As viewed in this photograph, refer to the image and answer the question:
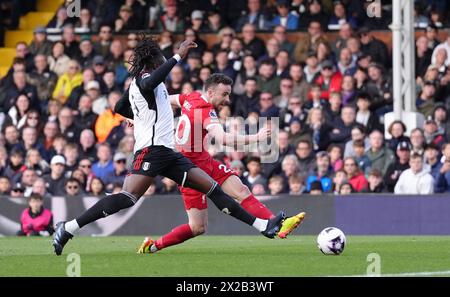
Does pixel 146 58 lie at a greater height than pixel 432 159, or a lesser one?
greater

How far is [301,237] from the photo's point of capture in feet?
57.6

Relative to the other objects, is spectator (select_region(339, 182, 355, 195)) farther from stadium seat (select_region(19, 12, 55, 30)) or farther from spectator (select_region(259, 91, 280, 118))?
stadium seat (select_region(19, 12, 55, 30))

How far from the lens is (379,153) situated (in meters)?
19.3

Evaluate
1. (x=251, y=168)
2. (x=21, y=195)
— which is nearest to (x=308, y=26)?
(x=251, y=168)

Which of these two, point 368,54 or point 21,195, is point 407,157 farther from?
point 21,195

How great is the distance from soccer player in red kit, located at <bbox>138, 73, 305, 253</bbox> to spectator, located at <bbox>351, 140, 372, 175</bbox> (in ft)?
→ 18.0

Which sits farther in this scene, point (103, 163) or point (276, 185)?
point (103, 163)

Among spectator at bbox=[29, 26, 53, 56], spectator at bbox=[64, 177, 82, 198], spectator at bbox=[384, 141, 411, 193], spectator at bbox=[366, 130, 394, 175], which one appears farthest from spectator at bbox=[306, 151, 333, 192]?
spectator at bbox=[29, 26, 53, 56]

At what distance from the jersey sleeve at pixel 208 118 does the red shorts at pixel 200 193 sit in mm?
517

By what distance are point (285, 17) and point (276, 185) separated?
4.83 metres
